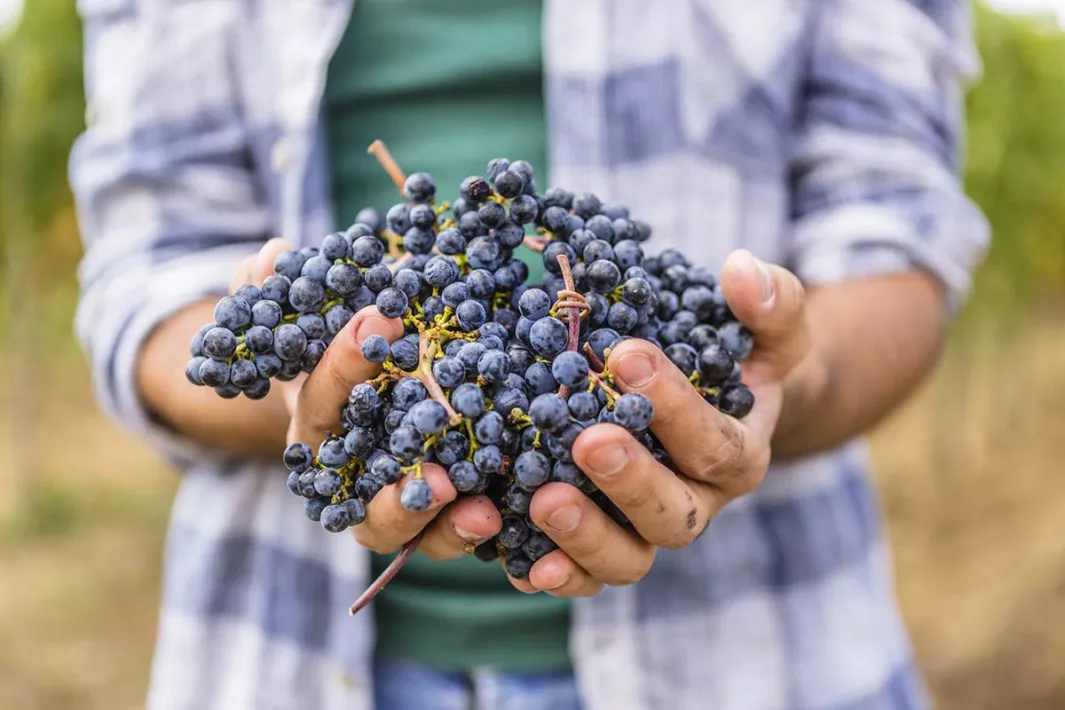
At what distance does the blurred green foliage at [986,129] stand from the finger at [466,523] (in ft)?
21.2

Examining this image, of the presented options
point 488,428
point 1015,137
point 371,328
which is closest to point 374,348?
point 371,328

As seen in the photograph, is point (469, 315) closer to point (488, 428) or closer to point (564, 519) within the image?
point (488, 428)

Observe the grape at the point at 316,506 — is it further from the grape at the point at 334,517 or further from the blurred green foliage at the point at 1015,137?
the blurred green foliage at the point at 1015,137

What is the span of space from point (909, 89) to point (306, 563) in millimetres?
1224

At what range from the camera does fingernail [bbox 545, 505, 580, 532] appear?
35.3 inches

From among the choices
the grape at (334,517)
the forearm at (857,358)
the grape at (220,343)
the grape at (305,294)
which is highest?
the grape at (305,294)

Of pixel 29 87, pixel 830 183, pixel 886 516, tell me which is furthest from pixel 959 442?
pixel 29 87

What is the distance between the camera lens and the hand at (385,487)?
2.96ft

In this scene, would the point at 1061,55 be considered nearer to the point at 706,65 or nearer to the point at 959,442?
the point at 959,442

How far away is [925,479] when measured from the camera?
7836mm

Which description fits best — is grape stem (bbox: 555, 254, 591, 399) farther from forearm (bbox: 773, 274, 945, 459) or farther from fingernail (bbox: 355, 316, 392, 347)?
forearm (bbox: 773, 274, 945, 459)

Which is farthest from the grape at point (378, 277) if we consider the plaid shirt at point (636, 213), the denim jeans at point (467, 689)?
the denim jeans at point (467, 689)

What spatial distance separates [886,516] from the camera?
6930 millimetres

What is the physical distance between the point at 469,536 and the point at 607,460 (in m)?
0.17
